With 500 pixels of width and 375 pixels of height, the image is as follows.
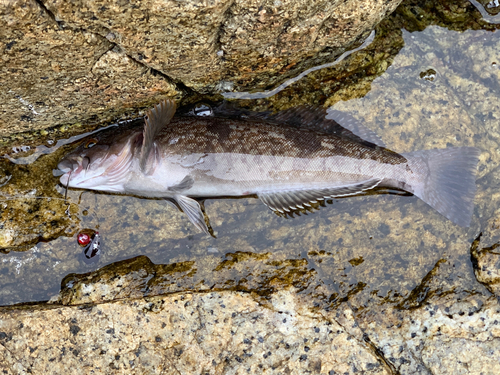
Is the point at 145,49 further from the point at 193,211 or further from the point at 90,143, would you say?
the point at 193,211

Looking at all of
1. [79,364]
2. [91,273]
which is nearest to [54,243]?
[91,273]

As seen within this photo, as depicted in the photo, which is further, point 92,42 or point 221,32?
point 221,32

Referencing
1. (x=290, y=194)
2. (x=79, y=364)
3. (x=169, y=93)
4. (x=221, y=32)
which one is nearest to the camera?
(x=221, y=32)

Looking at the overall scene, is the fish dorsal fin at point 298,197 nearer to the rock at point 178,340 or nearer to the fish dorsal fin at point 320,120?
the fish dorsal fin at point 320,120

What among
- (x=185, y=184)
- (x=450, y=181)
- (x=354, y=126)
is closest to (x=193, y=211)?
(x=185, y=184)

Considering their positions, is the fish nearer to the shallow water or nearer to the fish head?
the fish head

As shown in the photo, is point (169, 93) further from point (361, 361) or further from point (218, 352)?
point (361, 361)

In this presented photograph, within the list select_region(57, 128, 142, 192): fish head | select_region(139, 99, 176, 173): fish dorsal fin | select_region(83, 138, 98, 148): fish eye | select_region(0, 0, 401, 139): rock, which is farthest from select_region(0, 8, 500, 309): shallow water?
select_region(0, 0, 401, 139): rock
